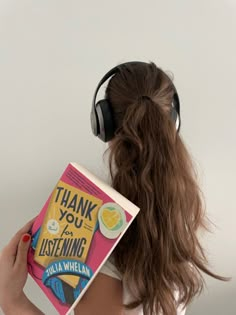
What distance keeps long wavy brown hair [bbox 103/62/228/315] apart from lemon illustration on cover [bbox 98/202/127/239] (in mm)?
88

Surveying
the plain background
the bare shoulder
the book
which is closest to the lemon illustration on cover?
the book

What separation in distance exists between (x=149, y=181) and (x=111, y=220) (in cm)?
12

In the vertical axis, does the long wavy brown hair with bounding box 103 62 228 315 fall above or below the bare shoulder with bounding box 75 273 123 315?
above

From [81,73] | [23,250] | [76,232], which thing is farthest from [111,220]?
[81,73]

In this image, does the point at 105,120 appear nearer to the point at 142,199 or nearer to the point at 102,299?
the point at 142,199

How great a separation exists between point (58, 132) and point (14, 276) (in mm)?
412

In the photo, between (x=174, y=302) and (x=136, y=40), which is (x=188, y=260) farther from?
(x=136, y=40)

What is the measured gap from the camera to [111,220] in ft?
2.06

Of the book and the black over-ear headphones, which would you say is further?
the black over-ear headphones

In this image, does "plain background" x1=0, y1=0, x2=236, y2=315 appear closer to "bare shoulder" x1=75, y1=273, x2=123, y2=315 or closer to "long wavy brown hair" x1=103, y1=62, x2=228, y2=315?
"long wavy brown hair" x1=103, y1=62, x2=228, y2=315

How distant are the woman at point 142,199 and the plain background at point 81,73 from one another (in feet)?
1.02

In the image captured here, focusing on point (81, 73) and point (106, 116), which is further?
point (81, 73)

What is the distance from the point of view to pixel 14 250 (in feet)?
2.44

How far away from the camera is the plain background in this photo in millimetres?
1009
